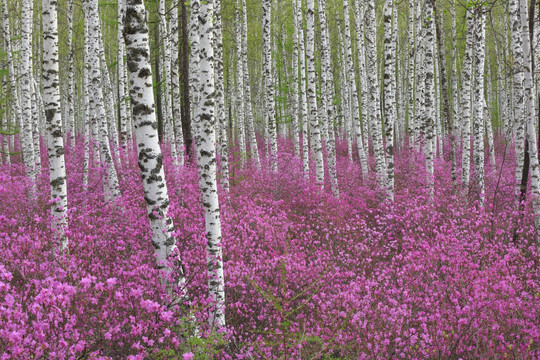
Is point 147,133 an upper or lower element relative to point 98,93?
lower

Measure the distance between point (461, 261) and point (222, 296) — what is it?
3.43 metres

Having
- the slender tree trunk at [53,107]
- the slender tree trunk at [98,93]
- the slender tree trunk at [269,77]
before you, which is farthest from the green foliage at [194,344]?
the slender tree trunk at [269,77]

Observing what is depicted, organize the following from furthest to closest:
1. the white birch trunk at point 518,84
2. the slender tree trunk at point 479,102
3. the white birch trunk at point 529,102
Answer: the slender tree trunk at point 479,102 → the white birch trunk at point 518,84 → the white birch trunk at point 529,102

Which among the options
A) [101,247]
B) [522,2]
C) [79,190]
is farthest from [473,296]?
[79,190]

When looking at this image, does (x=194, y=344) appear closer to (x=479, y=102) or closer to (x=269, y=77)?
(x=479, y=102)

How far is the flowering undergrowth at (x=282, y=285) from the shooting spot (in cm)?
369

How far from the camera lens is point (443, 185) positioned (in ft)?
41.5

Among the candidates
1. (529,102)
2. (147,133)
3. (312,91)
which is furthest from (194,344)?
(312,91)

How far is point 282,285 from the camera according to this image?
13.4ft

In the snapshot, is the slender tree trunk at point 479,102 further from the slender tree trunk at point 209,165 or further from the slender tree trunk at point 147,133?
the slender tree trunk at point 147,133

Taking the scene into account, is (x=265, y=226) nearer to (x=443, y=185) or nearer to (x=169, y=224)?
(x=169, y=224)

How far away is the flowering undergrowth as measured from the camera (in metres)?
3.69

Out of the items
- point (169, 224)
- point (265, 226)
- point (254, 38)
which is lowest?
point (265, 226)

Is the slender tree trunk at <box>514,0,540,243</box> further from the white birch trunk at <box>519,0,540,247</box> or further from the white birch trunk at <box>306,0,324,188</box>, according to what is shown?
the white birch trunk at <box>306,0,324,188</box>
